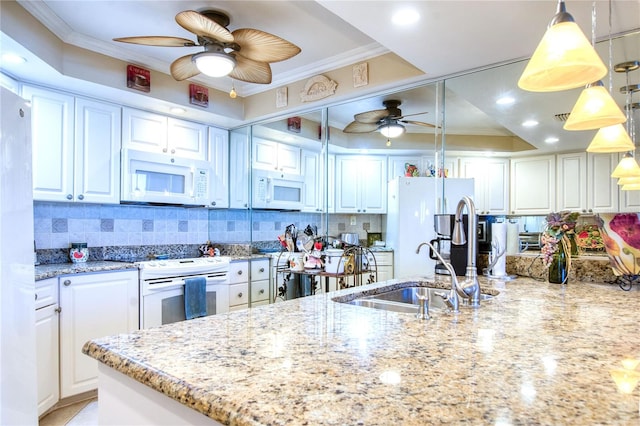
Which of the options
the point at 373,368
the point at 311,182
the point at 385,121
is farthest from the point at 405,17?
the point at 311,182

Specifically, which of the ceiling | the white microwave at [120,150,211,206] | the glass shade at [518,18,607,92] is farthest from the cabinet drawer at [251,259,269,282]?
the glass shade at [518,18,607,92]

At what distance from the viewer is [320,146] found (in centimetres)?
358

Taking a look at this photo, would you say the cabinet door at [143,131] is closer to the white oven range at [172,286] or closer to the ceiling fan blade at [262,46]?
the white oven range at [172,286]

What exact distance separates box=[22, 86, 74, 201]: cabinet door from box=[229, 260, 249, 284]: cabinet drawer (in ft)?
4.78

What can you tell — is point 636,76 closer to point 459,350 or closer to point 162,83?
point 459,350

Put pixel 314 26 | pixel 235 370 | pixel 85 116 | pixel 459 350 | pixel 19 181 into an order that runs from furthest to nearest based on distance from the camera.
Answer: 1. pixel 85 116
2. pixel 314 26
3. pixel 19 181
4. pixel 459 350
5. pixel 235 370

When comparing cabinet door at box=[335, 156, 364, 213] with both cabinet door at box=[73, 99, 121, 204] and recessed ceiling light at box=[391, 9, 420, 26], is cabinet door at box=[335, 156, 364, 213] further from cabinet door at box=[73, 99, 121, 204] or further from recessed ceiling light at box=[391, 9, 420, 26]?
cabinet door at box=[73, 99, 121, 204]

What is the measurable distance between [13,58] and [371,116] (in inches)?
97.7

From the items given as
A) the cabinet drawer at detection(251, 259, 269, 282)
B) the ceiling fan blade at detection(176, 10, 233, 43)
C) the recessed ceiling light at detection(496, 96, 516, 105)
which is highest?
the ceiling fan blade at detection(176, 10, 233, 43)

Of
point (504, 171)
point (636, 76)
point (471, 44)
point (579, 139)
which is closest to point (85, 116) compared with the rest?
point (471, 44)

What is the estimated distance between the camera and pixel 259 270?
3914 mm

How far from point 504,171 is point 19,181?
2771mm

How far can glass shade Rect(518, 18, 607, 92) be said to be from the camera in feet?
3.37

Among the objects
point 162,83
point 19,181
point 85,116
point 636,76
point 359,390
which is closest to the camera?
point 359,390
